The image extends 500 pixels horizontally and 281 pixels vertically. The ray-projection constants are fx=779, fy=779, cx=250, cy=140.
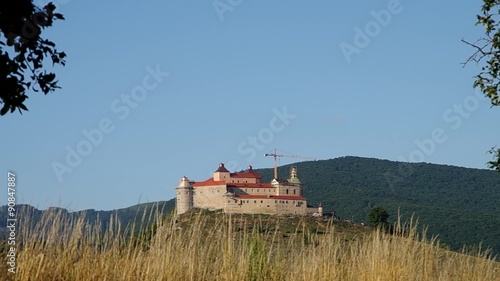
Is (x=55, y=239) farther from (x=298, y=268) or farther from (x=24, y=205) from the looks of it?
(x=298, y=268)

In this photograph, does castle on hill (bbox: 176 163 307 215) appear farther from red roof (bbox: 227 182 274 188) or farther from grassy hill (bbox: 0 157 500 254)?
grassy hill (bbox: 0 157 500 254)

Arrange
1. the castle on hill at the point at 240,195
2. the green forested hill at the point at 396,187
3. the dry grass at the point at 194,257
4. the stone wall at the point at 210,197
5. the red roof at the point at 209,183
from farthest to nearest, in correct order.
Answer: the green forested hill at the point at 396,187 → the red roof at the point at 209,183 → the stone wall at the point at 210,197 → the castle on hill at the point at 240,195 → the dry grass at the point at 194,257

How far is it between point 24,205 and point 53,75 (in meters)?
2.90

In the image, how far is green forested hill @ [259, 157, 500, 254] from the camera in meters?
114

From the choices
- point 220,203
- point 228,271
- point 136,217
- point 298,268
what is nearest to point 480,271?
point 298,268

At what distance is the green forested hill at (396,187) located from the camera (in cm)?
11369

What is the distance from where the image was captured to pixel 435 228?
84312mm

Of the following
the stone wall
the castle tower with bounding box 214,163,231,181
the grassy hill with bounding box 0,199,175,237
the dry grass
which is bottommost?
the dry grass

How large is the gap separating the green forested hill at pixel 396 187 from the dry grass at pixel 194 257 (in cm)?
9034

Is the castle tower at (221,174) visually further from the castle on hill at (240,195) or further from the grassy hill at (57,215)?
the grassy hill at (57,215)

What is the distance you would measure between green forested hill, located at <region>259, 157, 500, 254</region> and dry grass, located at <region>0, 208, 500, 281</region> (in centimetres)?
9034

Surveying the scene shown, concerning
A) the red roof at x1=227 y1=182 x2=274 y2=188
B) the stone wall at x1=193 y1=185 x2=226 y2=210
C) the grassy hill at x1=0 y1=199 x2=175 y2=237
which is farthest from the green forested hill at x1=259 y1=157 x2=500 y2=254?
the grassy hill at x1=0 y1=199 x2=175 y2=237

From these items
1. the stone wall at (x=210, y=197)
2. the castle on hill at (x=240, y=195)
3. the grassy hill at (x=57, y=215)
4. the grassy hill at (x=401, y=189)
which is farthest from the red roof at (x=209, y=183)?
the grassy hill at (x=57, y=215)

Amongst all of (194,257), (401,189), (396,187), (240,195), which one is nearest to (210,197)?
(240,195)
